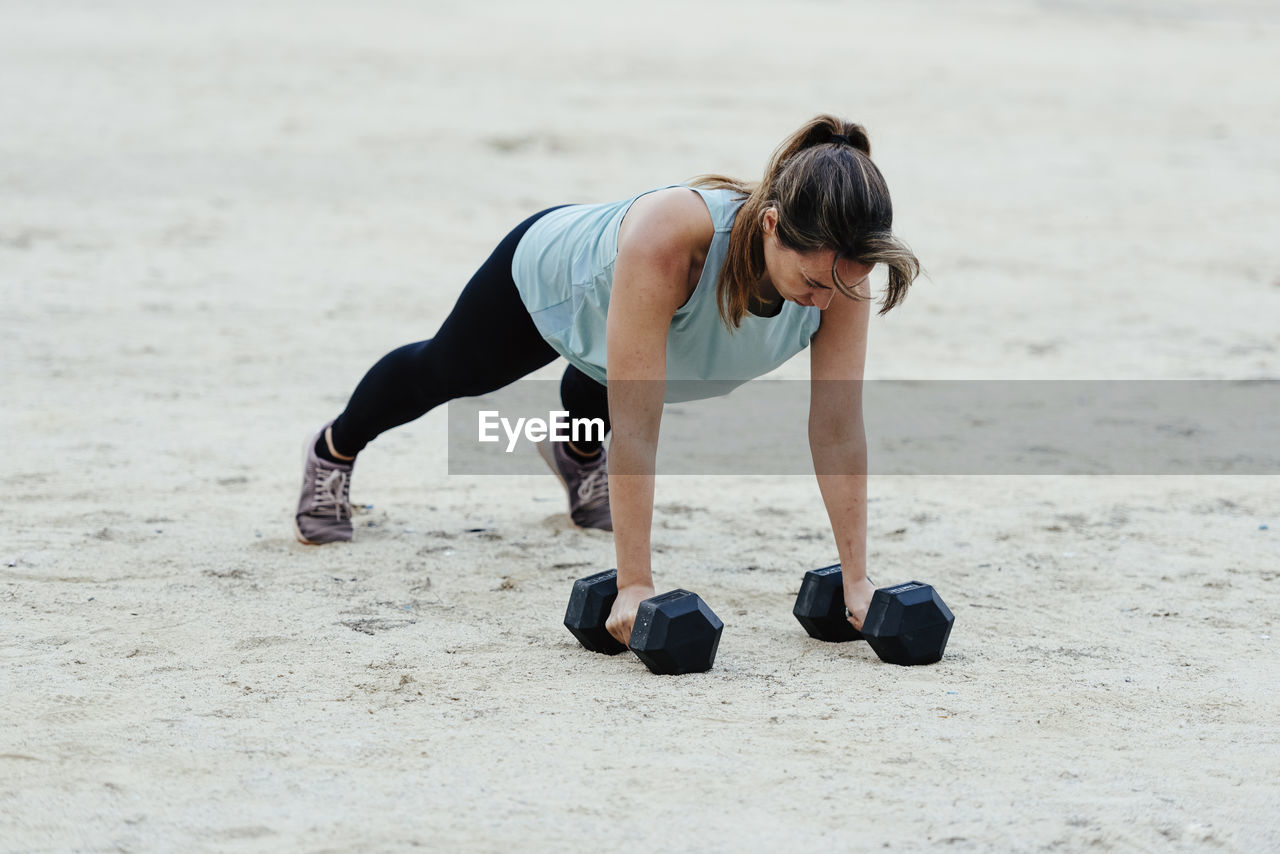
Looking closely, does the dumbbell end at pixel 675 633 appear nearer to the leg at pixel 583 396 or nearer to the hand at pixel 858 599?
the hand at pixel 858 599

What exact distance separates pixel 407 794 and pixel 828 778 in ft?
2.45

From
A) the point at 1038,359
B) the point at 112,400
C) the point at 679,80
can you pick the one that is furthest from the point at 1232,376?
the point at 679,80

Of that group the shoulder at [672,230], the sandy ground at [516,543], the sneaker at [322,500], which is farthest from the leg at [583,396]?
the shoulder at [672,230]

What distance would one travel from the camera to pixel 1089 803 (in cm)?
235

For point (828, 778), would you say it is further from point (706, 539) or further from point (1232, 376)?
point (1232, 376)

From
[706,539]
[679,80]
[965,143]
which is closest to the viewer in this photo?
[706,539]

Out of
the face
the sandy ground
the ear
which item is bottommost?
the sandy ground

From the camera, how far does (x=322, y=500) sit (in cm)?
392

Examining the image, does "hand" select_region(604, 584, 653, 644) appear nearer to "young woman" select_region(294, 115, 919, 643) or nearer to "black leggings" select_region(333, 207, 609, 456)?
"young woman" select_region(294, 115, 919, 643)

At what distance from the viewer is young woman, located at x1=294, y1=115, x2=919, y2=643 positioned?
105 inches

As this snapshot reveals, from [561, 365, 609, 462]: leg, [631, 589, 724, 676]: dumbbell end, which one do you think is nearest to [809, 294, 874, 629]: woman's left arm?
[631, 589, 724, 676]: dumbbell end

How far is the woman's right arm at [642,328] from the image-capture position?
2.85m

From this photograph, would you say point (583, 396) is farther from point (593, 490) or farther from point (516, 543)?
point (516, 543)

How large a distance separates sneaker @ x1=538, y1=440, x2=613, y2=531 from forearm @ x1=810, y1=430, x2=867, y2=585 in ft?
3.80
